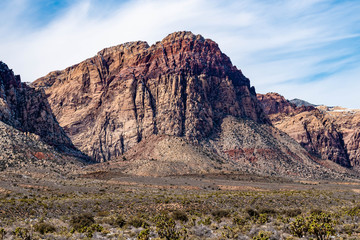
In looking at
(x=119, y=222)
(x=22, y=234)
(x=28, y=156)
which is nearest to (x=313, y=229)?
(x=119, y=222)

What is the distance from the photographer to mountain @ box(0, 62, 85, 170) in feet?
340

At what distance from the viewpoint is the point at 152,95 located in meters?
158

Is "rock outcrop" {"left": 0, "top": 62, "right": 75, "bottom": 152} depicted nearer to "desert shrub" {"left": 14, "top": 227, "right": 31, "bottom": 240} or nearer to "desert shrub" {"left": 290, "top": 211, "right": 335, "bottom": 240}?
"desert shrub" {"left": 14, "top": 227, "right": 31, "bottom": 240}

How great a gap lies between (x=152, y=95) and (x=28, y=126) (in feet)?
162

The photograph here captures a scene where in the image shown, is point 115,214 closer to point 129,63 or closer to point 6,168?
point 6,168

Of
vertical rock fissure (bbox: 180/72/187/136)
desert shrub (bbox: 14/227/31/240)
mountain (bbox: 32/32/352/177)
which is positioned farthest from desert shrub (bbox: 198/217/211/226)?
vertical rock fissure (bbox: 180/72/187/136)

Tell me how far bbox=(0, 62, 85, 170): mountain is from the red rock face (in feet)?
73.2

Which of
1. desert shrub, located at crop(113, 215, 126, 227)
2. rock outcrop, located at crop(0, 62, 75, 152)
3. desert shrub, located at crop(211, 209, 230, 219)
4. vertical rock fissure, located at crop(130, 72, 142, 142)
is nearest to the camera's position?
desert shrub, located at crop(113, 215, 126, 227)

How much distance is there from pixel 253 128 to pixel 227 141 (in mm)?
15633

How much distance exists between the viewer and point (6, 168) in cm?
8888

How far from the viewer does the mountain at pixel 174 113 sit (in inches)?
5295

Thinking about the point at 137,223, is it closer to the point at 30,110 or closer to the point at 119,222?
the point at 119,222

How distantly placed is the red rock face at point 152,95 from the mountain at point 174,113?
399 mm

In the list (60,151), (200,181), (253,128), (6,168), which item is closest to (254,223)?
(200,181)
